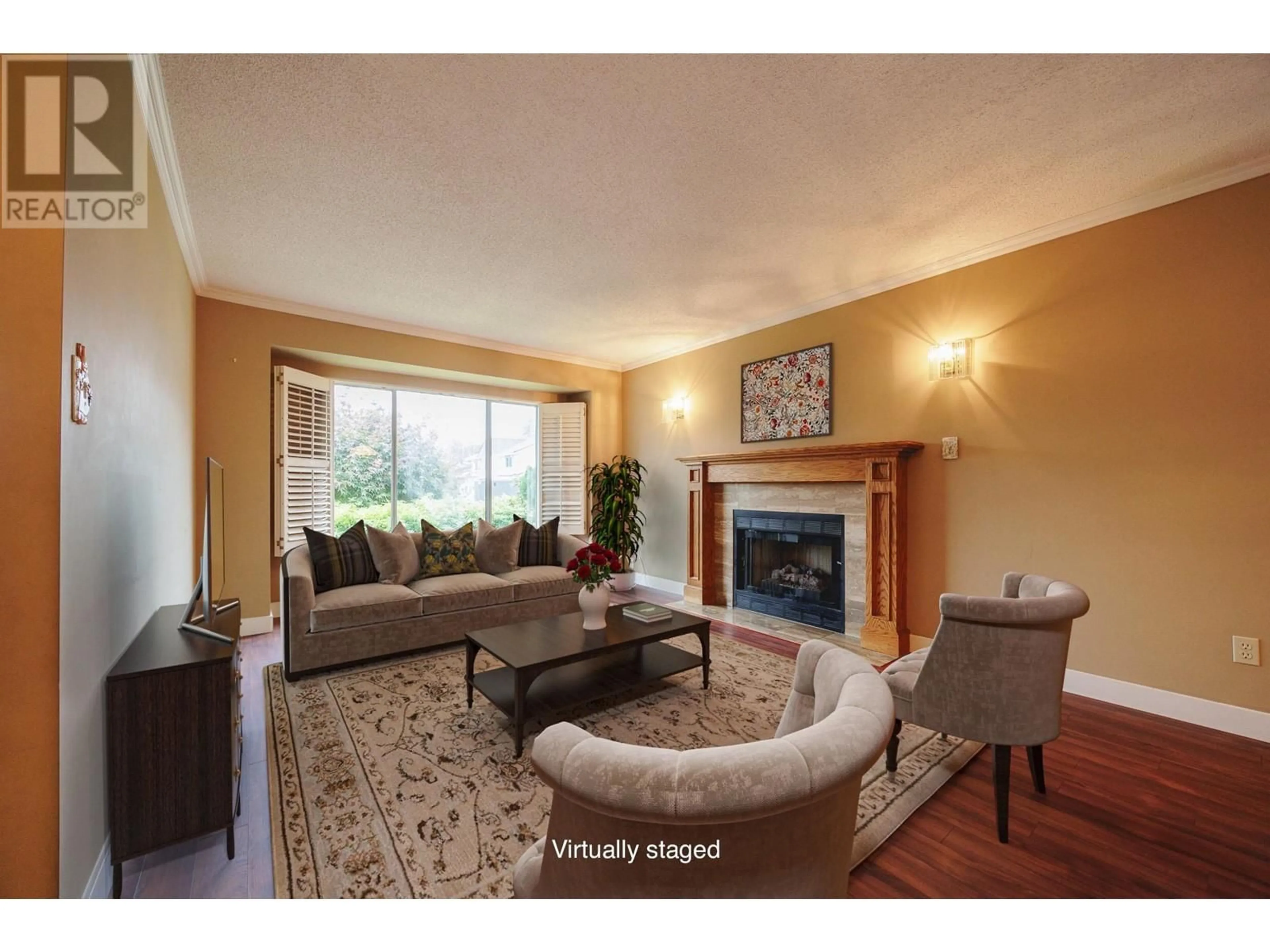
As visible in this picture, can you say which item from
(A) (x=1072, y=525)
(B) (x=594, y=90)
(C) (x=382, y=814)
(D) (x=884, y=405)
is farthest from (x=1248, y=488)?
(C) (x=382, y=814)

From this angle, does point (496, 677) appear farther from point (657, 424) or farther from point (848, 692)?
point (657, 424)

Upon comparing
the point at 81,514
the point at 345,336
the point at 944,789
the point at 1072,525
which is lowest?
the point at 944,789

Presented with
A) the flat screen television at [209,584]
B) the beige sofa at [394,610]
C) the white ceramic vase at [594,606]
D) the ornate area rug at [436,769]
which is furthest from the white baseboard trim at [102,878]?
the white ceramic vase at [594,606]

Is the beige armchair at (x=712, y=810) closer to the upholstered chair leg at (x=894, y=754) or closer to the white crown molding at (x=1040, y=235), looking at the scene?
the upholstered chair leg at (x=894, y=754)

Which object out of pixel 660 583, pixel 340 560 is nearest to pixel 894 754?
pixel 340 560

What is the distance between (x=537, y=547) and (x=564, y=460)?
5.69 ft

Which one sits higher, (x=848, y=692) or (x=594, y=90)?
(x=594, y=90)

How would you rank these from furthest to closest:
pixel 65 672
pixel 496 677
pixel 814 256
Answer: pixel 814 256 < pixel 496 677 < pixel 65 672

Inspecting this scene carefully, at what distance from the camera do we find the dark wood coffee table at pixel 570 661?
7.71ft

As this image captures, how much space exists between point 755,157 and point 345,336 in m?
3.78

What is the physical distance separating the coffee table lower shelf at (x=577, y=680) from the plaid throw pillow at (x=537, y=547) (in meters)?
1.43

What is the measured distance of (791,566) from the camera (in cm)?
455

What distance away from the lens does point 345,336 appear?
449 cm
